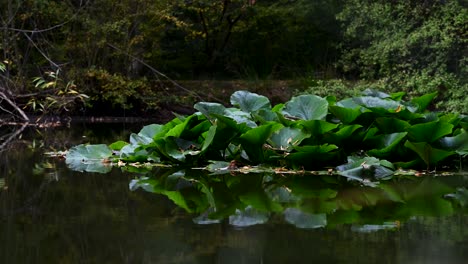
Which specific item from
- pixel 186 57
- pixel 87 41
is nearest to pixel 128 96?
pixel 87 41

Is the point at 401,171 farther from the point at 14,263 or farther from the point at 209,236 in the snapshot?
the point at 14,263

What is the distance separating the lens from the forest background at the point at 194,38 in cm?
1102

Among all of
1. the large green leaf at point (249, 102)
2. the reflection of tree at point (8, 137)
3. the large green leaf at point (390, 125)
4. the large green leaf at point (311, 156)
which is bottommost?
the reflection of tree at point (8, 137)

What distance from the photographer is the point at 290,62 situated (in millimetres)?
14945

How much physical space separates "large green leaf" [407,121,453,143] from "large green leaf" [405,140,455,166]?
11 cm

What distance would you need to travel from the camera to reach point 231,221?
2869 mm

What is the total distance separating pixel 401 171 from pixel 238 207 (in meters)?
1.60

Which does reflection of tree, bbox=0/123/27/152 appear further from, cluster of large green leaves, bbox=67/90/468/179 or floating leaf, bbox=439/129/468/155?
floating leaf, bbox=439/129/468/155

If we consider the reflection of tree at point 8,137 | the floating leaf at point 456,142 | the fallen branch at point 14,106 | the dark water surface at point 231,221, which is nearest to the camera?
the dark water surface at point 231,221

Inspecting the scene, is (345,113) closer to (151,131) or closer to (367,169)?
(367,169)

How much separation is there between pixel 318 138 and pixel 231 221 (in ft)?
6.22

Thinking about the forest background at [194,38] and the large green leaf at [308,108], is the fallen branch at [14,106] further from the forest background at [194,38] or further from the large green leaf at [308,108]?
the large green leaf at [308,108]

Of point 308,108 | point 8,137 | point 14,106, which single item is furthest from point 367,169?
point 14,106

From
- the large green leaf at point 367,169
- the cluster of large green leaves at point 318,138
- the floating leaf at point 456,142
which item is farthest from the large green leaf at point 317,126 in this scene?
the floating leaf at point 456,142
